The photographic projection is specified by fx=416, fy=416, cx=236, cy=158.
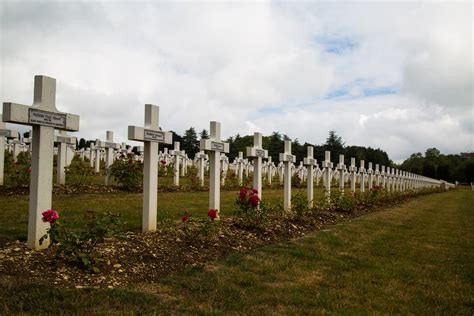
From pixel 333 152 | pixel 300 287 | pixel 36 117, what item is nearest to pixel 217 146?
pixel 36 117

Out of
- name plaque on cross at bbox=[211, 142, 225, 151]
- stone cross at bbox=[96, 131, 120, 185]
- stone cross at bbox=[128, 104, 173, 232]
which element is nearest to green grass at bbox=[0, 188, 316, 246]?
stone cross at bbox=[128, 104, 173, 232]

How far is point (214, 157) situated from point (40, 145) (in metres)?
3.88

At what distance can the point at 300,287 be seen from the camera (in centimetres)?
494

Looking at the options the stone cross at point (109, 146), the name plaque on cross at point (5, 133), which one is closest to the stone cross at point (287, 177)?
the stone cross at point (109, 146)

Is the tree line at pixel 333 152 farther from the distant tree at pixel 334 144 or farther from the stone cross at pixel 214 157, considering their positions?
the stone cross at pixel 214 157

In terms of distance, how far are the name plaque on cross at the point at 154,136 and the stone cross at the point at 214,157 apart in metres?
1.17

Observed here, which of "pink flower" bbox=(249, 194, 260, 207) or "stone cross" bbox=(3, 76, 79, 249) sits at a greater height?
"stone cross" bbox=(3, 76, 79, 249)

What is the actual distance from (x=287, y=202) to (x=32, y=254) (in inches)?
293

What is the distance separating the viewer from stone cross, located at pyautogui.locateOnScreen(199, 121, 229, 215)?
8.56m

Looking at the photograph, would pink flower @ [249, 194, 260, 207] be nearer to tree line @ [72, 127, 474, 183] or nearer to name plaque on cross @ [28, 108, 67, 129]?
name plaque on cross @ [28, 108, 67, 129]

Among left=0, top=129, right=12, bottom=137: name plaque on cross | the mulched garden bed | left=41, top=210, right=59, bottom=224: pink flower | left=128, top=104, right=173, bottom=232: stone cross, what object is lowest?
the mulched garden bed

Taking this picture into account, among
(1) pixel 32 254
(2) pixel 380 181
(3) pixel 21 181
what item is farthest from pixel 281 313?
(2) pixel 380 181

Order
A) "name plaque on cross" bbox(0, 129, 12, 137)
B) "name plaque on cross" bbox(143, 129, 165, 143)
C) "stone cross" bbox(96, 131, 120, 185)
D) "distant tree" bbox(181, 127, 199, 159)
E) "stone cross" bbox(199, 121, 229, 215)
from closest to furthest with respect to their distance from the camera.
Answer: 1. "name plaque on cross" bbox(143, 129, 165, 143)
2. "stone cross" bbox(199, 121, 229, 215)
3. "name plaque on cross" bbox(0, 129, 12, 137)
4. "stone cross" bbox(96, 131, 120, 185)
5. "distant tree" bbox(181, 127, 199, 159)

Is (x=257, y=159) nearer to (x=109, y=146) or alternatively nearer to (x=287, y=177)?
(x=287, y=177)
